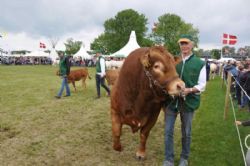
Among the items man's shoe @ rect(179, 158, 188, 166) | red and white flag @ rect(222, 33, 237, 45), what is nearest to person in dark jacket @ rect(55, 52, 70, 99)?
man's shoe @ rect(179, 158, 188, 166)

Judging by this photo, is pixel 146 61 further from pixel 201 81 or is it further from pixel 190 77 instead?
pixel 201 81

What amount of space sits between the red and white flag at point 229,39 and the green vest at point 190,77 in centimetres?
2396

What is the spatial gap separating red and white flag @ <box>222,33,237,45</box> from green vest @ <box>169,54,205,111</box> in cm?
2396

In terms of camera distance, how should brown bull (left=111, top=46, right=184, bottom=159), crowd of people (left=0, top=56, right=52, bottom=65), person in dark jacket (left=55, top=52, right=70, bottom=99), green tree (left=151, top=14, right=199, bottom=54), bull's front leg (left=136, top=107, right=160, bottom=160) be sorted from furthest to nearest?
green tree (left=151, top=14, right=199, bottom=54) < crowd of people (left=0, top=56, right=52, bottom=65) < person in dark jacket (left=55, top=52, right=70, bottom=99) < bull's front leg (left=136, top=107, right=160, bottom=160) < brown bull (left=111, top=46, right=184, bottom=159)

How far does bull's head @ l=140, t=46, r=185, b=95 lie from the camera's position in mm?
4047

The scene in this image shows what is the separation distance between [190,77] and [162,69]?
0.84 metres

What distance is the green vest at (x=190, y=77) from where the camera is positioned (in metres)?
4.88

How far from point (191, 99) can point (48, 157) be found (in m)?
2.65

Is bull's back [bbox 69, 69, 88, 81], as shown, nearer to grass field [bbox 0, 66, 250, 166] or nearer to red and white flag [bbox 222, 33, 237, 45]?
grass field [bbox 0, 66, 250, 166]

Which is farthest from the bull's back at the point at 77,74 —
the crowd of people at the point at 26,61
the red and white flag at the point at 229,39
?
the crowd of people at the point at 26,61

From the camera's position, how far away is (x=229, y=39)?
1088 inches

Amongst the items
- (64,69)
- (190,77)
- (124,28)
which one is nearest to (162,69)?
(190,77)

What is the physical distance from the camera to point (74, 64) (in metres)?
54.8

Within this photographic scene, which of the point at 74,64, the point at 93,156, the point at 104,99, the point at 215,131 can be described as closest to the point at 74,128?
the point at 93,156
